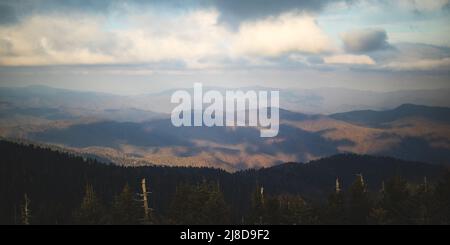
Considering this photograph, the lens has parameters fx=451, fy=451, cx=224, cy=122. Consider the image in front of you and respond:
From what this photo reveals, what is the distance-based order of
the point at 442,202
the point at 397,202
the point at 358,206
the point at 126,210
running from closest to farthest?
the point at 126,210, the point at 397,202, the point at 442,202, the point at 358,206

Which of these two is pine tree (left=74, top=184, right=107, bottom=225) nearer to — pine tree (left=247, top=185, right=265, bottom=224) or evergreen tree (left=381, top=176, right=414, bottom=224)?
pine tree (left=247, top=185, right=265, bottom=224)

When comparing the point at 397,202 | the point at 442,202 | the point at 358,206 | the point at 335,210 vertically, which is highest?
the point at 397,202

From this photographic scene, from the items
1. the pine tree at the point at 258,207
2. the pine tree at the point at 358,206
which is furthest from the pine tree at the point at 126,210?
the pine tree at the point at 358,206

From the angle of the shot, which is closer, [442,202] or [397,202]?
[397,202]

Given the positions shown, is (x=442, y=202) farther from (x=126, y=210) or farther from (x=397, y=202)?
(x=126, y=210)

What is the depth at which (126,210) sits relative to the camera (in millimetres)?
60750

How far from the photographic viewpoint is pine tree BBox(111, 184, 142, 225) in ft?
197

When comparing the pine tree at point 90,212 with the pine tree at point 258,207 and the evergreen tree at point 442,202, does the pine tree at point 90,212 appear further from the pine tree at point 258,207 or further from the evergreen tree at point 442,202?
the evergreen tree at point 442,202

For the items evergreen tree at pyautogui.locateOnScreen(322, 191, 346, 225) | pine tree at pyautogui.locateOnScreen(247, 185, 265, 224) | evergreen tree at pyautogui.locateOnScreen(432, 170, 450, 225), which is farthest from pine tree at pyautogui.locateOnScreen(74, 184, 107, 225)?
evergreen tree at pyautogui.locateOnScreen(432, 170, 450, 225)

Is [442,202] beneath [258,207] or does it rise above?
above

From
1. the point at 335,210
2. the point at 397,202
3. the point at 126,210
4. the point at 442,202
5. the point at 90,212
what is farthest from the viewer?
the point at 335,210

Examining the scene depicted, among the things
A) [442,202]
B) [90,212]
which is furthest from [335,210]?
[90,212]
